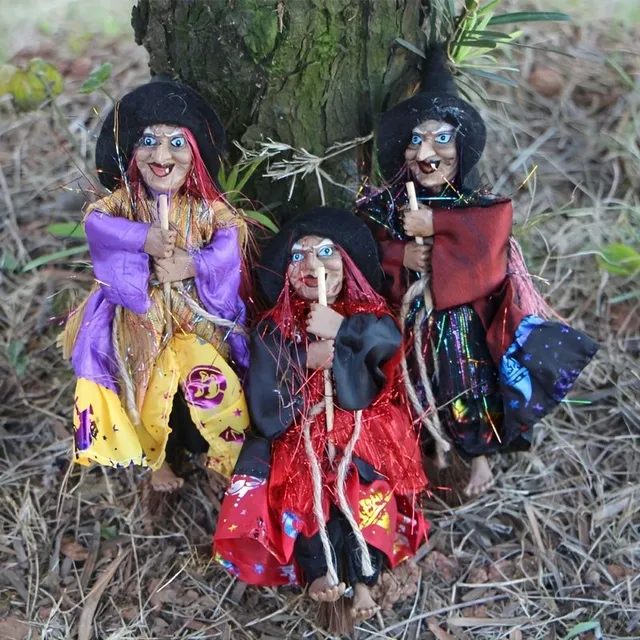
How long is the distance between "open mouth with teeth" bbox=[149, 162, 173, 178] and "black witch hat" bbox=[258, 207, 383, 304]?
0.30 m

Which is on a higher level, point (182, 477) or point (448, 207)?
point (448, 207)

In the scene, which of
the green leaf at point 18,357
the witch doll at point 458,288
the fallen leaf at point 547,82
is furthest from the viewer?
the fallen leaf at point 547,82

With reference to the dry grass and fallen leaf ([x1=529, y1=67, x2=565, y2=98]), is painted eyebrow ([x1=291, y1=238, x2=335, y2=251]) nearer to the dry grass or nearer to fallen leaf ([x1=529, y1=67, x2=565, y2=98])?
the dry grass

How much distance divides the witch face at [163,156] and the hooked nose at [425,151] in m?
0.54

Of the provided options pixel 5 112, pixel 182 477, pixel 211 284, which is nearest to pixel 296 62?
pixel 211 284

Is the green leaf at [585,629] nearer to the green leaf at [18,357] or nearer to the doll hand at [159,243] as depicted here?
the doll hand at [159,243]

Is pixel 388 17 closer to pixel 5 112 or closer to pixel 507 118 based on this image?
pixel 507 118

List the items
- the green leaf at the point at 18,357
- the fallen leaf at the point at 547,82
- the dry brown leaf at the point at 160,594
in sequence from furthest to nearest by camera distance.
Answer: the fallen leaf at the point at 547,82 < the green leaf at the point at 18,357 < the dry brown leaf at the point at 160,594

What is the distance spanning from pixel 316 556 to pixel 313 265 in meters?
0.69

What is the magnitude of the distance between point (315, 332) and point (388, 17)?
0.82m

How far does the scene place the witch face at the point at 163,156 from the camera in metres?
1.69

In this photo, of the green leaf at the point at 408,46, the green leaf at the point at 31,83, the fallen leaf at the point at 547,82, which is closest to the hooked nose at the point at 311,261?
the green leaf at the point at 408,46

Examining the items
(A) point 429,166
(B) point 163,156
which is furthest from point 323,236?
(B) point 163,156

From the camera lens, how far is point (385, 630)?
180cm
